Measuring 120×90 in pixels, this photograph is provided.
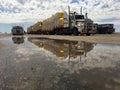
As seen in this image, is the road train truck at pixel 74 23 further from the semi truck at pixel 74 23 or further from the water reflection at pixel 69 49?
the water reflection at pixel 69 49

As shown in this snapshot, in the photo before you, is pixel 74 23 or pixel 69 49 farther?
pixel 74 23

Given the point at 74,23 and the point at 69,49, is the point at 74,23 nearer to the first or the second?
the point at 74,23

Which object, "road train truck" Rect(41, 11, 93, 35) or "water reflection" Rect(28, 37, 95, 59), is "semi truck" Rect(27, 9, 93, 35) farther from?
"water reflection" Rect(28, 37, 95, 59)

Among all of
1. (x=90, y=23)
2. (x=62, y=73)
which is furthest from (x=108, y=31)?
(x=62, y=73)

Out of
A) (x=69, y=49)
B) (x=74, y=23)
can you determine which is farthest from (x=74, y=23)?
(x=69, y=49)

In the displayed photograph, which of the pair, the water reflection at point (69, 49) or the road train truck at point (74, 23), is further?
the road train truck at point (74, 23)

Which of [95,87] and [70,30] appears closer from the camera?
[95,87]

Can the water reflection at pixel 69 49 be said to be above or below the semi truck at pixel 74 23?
below

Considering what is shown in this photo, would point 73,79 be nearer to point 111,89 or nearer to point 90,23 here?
point 111,89

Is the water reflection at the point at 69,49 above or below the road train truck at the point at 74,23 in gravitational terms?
below

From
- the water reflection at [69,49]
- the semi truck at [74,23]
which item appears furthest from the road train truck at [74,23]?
the water reflection at [69,49]

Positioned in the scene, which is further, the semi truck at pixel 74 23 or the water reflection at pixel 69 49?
the semi truck at pixel 74 23

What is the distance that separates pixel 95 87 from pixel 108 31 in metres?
46.3

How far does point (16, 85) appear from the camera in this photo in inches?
232
